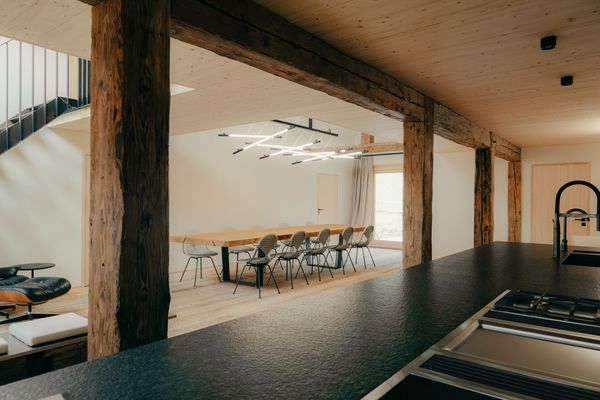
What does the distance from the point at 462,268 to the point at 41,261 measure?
18.3 ft

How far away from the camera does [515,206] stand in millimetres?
7648

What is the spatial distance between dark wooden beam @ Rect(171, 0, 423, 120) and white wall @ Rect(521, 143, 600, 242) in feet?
18.4

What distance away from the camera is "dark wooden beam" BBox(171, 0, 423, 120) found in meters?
1.84

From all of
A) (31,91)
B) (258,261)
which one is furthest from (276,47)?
(31,91)

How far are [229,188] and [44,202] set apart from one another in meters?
3.21

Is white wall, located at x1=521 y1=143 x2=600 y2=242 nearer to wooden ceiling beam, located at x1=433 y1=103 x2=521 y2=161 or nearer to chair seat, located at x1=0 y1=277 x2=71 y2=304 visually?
wooden ceiling beam, located at x1=433 y1=103 x2=521 y2=161

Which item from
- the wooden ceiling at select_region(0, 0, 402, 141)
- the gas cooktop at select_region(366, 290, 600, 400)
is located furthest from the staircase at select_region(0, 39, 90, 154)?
the gas cooktop at select_region(366, 290, 600, 400)

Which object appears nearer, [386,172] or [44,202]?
[44,202]

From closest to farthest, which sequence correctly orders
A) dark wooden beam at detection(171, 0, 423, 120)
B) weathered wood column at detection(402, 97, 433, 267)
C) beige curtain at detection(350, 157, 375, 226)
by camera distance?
1. dark wooden beam at detection(171, 0, 423, 120)
2. weathered wood column at detection(402, 97, 433, 267)
3. beige curtain at detection(350, 157, 375, 226)

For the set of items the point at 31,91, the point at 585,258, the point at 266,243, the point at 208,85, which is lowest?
the point at 266,243

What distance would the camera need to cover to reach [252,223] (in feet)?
27.2

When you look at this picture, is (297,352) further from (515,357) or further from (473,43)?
(473,43)

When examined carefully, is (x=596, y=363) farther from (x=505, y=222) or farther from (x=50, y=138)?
(x=505, y=222)

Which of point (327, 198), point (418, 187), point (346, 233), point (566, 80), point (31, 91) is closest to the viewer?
point (566, 80)
